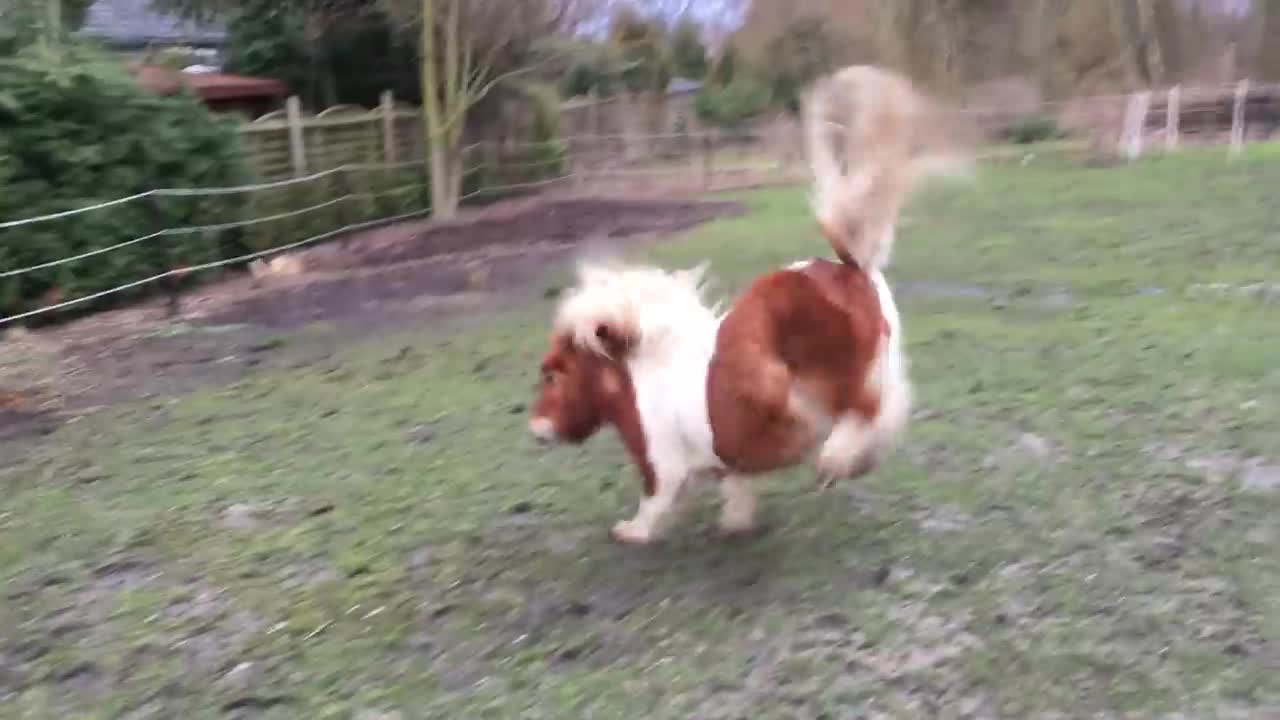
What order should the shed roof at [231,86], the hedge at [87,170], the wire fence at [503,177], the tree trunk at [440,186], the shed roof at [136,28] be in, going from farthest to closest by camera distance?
the shed roof at [136,28] < the tree trunk at [440,186] < the shed roof at [231,86] < the wire fence at [503,177] < the hedge at [87,170]

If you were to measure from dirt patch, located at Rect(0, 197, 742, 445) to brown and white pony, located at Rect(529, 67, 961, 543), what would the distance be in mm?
3821

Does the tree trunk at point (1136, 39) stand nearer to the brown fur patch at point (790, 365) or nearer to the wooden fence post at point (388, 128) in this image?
the wooden fence post at point (388, 128)

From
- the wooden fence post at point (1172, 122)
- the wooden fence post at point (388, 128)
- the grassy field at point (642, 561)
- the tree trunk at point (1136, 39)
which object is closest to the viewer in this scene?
the grassy field at point (642, 561)

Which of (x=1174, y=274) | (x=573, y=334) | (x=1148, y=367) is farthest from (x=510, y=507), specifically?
(x=1174, y=274)

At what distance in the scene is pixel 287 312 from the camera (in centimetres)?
1044

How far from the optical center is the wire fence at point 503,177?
10703 millimetres

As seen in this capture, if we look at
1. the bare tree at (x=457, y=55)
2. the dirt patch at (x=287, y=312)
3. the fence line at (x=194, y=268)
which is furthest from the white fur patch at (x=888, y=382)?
the bare tree at (x=457, y=55)

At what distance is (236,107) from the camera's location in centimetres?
1883

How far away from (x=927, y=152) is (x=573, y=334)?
1.24m

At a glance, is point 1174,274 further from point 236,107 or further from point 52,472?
point 236,107

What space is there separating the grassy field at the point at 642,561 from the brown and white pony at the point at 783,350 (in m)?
0.37

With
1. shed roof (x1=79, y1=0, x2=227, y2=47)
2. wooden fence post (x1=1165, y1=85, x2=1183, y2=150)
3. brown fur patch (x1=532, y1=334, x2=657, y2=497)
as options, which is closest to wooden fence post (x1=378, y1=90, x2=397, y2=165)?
shed roof (x1=79, y1=0, x2=227, y2=47)

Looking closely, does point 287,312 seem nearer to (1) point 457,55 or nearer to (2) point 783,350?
(2) point 783,350

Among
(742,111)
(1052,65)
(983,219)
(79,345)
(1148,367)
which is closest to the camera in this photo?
(1148,367)
